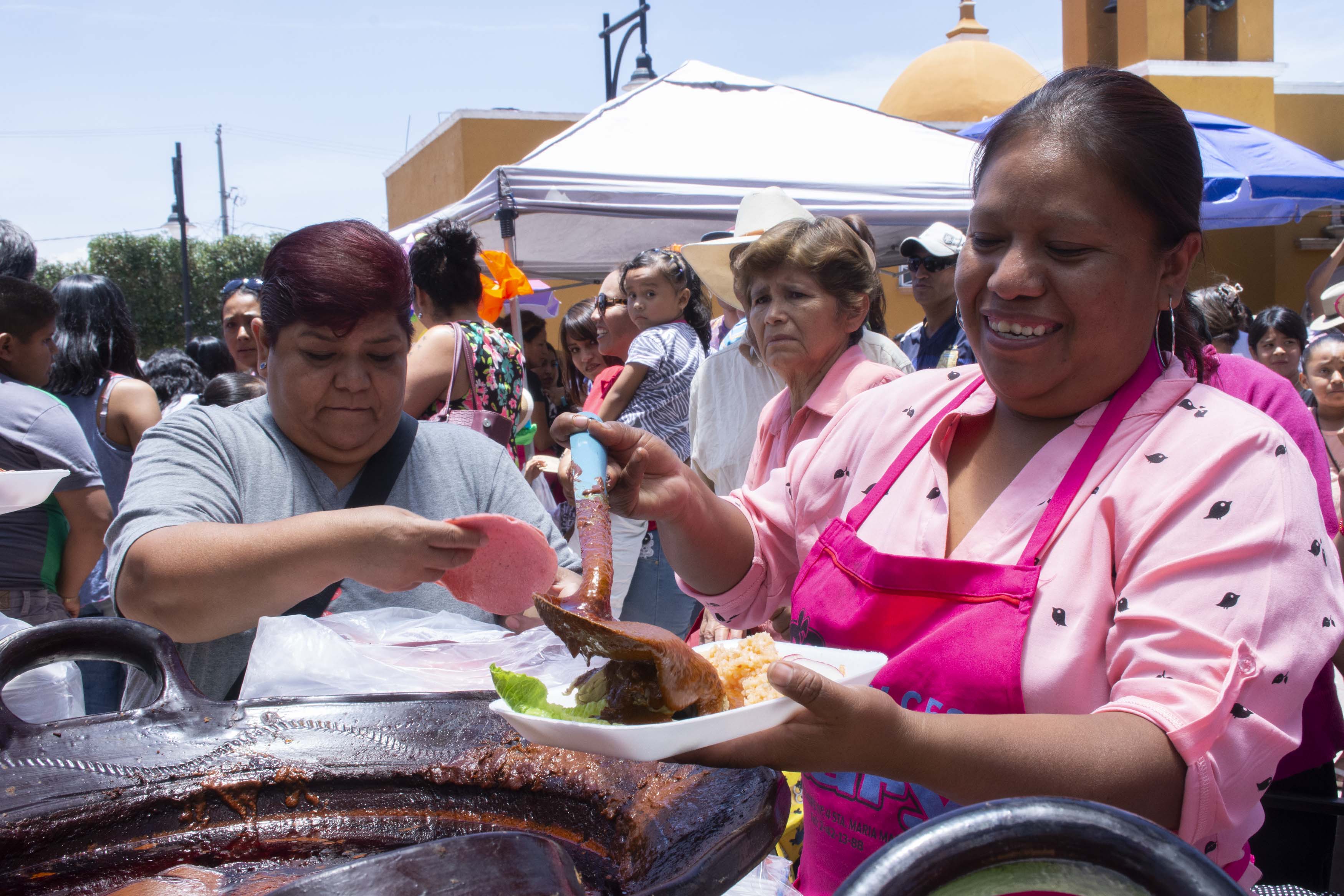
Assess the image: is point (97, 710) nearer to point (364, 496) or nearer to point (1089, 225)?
point (364, 496)

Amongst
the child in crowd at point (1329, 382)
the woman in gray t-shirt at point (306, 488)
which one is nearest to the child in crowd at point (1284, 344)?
the child in crowd at point (1329, 382)

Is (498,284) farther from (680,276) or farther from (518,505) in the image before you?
(518,505)

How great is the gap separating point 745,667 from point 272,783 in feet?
2.23

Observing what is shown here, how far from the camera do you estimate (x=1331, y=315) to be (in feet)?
22.1

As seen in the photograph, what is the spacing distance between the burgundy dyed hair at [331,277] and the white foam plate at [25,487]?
50cm

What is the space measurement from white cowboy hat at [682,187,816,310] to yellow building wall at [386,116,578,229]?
10.4 m

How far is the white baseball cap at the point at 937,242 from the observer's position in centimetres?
466

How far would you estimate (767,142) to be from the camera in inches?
277

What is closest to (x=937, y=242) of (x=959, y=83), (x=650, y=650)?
(x=650, y=650)

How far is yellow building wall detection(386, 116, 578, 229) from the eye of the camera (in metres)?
14.9

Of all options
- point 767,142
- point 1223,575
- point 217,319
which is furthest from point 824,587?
point 217,319

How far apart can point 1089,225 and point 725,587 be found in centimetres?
87

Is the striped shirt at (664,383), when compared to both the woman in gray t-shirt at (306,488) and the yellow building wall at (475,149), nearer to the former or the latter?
the woman in gray t-shirt at (306,488)

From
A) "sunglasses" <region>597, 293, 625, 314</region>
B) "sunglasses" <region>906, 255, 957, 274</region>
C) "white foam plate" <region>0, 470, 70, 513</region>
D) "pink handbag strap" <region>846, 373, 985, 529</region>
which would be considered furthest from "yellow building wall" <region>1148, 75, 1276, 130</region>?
"white foam plate" <region>0, 470, 70, 513</region>
